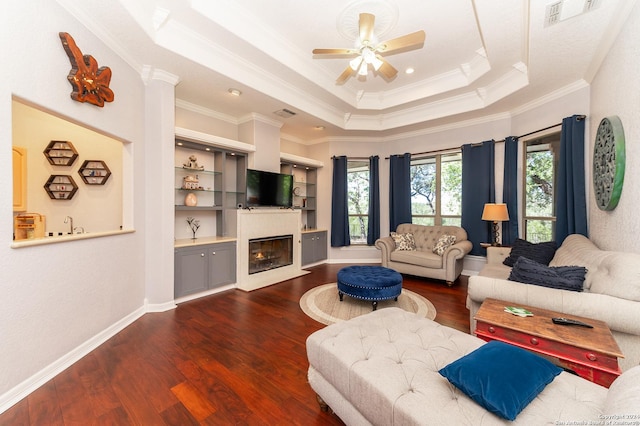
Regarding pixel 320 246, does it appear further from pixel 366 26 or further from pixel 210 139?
pixel 366 26

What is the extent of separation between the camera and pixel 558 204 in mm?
3535

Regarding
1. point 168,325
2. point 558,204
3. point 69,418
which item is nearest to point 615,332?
point 558,204

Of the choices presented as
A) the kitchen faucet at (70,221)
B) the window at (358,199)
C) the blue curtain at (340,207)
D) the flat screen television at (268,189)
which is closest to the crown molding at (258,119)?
the flat screen television at (268,189)

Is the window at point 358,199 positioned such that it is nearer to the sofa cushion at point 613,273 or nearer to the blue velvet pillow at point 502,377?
the sofa cushion at point 613,273

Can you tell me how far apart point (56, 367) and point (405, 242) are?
191 inches

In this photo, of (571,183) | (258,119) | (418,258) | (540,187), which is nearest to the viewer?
(571,183)

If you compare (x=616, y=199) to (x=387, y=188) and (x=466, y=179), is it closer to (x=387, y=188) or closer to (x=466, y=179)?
(x=466, y=179)

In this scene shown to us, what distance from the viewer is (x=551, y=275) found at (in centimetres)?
208

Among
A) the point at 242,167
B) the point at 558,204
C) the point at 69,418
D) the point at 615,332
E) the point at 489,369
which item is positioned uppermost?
the point at 242,167

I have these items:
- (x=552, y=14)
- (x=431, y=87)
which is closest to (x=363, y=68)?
(x=552, y=14)

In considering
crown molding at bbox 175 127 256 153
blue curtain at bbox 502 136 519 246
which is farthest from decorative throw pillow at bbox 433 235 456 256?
crown molding at bbox 175 127 256 153

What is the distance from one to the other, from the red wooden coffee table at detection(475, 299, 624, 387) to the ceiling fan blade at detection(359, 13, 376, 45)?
2.73 meters

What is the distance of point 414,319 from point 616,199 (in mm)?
2276

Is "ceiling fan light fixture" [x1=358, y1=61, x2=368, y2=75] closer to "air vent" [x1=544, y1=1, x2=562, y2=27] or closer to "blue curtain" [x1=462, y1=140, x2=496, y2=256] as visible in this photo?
"air vent" [x1=544, y1=1, x2=562, y2=27]
